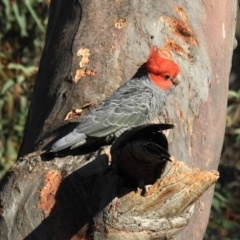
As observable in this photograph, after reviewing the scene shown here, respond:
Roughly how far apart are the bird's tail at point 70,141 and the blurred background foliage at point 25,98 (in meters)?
2.54

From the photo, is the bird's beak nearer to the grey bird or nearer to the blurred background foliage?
the grey bird

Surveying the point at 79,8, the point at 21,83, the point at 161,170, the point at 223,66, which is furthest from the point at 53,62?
the point at 21,83

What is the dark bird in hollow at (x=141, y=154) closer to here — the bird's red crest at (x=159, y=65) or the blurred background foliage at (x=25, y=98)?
the bird's red crest at (x=159, y=65)

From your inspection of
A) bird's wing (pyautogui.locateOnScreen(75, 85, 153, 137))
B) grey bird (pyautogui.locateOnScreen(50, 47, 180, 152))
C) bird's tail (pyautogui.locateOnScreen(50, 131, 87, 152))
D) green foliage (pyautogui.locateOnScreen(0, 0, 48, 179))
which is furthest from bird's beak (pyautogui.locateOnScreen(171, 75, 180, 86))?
green foliage (pyautogui.locateOnScreen(0, 0, 48, 179))

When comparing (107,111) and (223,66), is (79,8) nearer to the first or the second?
(107,111)

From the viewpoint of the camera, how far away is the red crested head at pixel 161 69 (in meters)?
3.57

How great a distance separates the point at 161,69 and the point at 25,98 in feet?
7.51

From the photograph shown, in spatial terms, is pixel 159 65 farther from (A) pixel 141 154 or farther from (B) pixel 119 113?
(A) pixel 141 154

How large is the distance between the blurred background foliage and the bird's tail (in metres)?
2.54

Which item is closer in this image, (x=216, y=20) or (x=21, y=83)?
(x=216, y=20)

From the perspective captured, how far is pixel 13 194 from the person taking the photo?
2.94 metres

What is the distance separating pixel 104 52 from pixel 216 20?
31.0 inches

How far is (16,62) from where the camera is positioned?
622cm

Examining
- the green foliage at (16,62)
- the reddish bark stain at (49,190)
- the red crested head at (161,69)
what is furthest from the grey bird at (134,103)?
the green foliage at (16,62)
